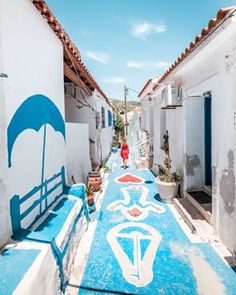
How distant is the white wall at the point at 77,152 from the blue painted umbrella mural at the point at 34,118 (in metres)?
1.65

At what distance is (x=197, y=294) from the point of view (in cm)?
366

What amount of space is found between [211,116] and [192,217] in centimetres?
265

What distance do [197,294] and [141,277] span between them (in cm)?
93

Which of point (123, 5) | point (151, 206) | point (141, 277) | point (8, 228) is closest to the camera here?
point (8, 228)

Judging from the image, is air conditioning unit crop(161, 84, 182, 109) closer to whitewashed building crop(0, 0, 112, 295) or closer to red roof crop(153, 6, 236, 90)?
red roof crop(153, 6, 236, 90)

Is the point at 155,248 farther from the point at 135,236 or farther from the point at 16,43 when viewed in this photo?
the point at 16,43

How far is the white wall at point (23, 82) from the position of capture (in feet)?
10.9

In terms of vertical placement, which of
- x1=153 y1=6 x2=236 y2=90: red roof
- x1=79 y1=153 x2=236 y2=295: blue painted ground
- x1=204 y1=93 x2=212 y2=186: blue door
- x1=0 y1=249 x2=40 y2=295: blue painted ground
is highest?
x1=153 y1=6 x2=236 y2=90: red roof

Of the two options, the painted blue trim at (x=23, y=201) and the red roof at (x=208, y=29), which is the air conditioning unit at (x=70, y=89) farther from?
the painted blue trim at (x=23, y=201)

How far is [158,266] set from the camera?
443cm

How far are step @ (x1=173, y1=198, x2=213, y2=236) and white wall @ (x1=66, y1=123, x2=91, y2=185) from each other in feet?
11.5

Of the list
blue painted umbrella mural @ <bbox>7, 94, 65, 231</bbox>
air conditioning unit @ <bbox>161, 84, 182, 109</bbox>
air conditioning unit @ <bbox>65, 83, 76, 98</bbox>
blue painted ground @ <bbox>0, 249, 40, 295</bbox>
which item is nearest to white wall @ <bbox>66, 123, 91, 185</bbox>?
blue painted umbrella mural @ <bbox>7, 94, 65, 231</bbox>

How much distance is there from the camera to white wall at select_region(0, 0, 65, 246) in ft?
10.9

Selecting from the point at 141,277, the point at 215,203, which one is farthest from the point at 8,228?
the point at 215,203
